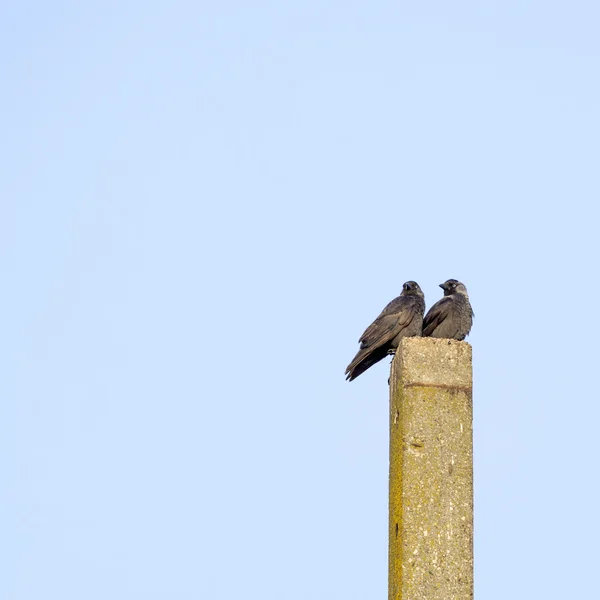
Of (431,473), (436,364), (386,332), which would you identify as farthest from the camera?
(386,332)

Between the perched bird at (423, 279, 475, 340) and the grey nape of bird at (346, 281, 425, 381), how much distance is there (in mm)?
192

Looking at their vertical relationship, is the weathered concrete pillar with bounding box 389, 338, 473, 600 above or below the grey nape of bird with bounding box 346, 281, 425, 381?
below

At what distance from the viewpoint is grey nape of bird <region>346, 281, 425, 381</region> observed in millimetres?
10398

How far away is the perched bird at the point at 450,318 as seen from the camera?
10.2 meters

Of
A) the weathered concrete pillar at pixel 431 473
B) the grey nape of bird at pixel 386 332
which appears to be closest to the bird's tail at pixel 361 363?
the grey nape of bird at pixel 386 332

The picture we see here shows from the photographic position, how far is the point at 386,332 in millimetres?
10516

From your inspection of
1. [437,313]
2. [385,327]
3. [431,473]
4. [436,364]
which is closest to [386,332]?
[385,327]

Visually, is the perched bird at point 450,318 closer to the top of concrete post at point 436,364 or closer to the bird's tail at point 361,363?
the bird's tail at point 361,363

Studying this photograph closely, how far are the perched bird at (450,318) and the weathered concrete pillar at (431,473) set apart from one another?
375 cm

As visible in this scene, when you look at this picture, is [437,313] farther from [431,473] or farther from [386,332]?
[431,473]

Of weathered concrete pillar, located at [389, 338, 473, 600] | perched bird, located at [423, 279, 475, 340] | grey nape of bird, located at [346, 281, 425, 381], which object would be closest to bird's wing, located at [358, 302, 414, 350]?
grey nape of bird, located at [346, 281, 425, 381]

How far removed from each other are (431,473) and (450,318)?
4312 millimetres

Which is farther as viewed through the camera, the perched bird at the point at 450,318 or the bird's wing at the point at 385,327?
the bird's wing at the point at 385,327

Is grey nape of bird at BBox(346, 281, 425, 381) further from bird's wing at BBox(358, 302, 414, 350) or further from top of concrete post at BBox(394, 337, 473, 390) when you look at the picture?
top of concrete post at BBox(394, 337, 473, 390)
